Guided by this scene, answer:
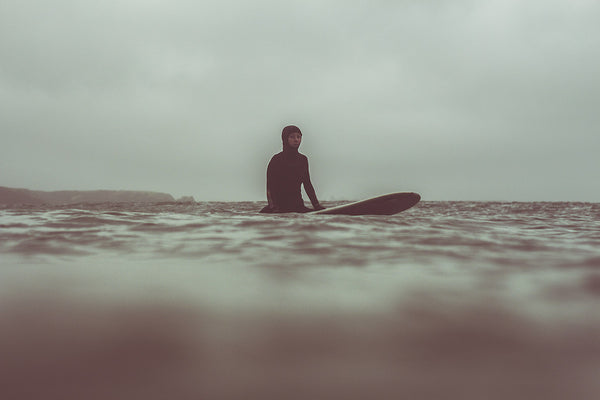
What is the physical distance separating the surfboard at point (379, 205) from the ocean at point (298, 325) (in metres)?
4.09

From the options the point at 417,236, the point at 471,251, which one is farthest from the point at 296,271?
the point at 417,236

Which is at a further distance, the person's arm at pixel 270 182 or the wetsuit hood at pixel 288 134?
the person's arm at pixel 270 182

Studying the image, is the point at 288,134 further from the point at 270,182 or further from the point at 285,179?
the point at 270,182

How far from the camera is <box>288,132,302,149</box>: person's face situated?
7242 mm

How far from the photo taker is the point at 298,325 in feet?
4.33

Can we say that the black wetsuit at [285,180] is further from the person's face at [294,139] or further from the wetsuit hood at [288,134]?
the person's face at [294,139]

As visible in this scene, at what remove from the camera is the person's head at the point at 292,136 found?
723cm

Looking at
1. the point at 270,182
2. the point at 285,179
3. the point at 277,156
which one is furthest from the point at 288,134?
the point at 270,182

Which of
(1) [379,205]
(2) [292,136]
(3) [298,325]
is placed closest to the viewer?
(3) [298,325]

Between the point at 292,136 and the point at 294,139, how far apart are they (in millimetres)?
67

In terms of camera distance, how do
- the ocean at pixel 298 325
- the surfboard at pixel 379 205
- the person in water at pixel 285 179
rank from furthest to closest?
the person in water at pixel 285 179 → the surfboard at pixel 379 205 → the ocean at pixel 298 325

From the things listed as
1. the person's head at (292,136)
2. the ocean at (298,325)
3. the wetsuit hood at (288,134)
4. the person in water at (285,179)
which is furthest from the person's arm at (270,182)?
the ocean at (298,325)

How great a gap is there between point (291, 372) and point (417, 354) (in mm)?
378

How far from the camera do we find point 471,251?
8.95 ft
